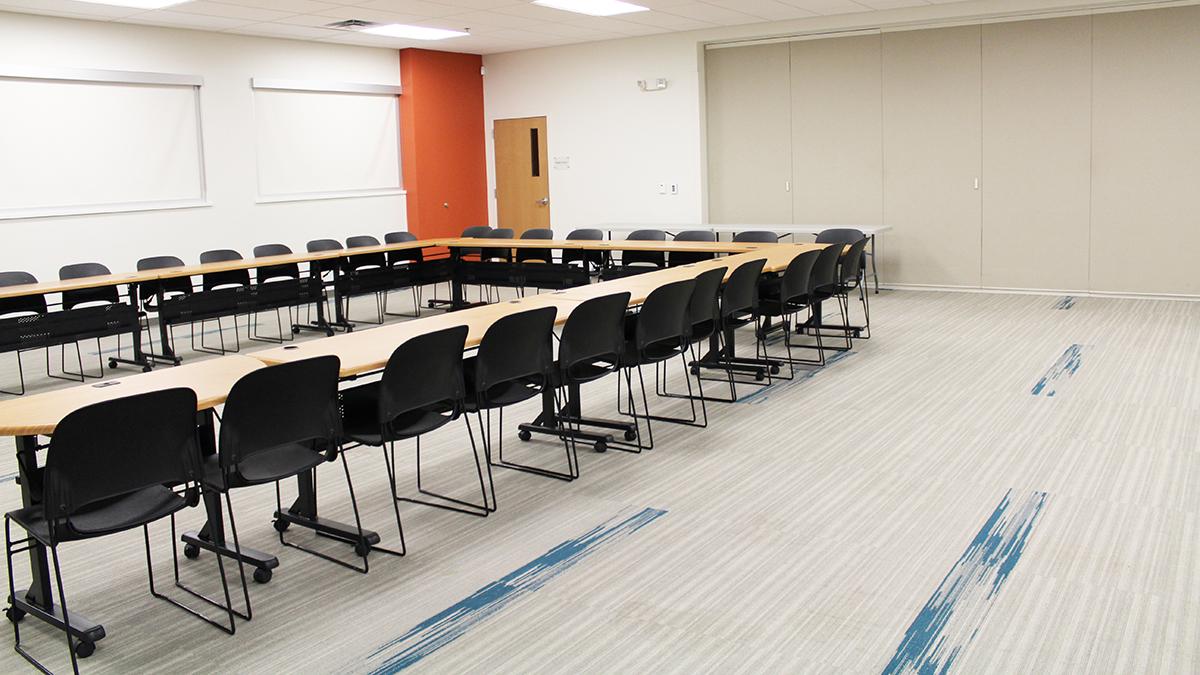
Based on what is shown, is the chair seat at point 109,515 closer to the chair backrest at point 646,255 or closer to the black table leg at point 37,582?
the black table leg at point 37,582

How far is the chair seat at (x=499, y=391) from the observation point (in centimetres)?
488

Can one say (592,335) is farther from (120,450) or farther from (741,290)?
(120,450)

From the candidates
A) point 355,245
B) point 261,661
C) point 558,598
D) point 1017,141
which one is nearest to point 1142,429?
point 558,598

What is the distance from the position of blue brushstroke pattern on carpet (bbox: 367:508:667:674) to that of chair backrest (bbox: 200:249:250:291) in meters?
5.87

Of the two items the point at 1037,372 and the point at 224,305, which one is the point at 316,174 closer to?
the point at 224,305

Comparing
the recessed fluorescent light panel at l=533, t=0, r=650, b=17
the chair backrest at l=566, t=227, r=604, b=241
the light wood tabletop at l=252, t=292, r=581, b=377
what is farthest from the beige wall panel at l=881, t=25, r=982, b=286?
the light wood tabletop at l=252, t=292, r=581, b=377

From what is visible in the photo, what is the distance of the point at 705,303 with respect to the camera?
6398 millimetres

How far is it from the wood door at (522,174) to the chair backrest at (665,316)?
28.9ft

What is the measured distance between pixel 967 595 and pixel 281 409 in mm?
2554

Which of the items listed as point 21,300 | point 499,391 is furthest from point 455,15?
point 499,391

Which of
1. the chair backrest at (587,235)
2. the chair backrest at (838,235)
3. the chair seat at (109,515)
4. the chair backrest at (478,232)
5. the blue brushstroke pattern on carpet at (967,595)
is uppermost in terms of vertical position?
the chair backrest at (478,232)

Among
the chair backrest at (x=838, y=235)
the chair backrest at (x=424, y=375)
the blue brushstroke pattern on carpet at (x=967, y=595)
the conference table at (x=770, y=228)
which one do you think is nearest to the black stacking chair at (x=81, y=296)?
the chair backrest at (x=424, y=375)

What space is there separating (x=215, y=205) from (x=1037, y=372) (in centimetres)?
879

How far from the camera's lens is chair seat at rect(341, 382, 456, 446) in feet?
14.3
